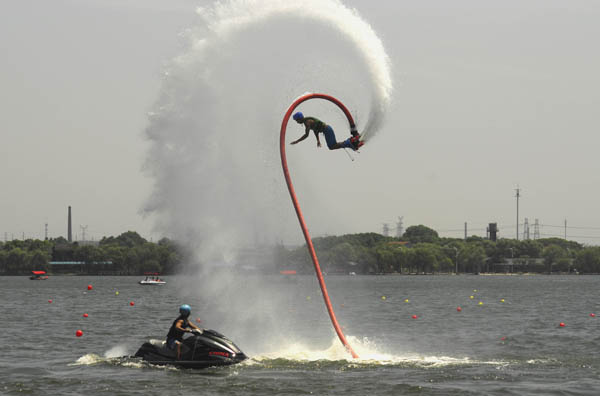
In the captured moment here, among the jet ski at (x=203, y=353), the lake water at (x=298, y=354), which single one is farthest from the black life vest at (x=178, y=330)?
the lake water at (x=298, y=354)

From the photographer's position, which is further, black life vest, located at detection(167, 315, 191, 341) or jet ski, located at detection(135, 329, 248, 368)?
black life vest, located at detection(167, 315, 191, 341)

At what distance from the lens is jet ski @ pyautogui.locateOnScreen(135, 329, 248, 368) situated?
24.9m

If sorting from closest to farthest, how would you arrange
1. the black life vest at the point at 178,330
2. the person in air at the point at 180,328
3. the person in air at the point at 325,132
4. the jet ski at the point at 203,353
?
the person in air at the point at 325,132
the jet ski at the point at 203,353
the person in air at the point at 180,328
the black life vest at the point at 178,330

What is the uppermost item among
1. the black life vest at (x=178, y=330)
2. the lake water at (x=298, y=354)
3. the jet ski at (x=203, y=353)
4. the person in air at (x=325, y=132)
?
the person in air at (x=325, y=132)

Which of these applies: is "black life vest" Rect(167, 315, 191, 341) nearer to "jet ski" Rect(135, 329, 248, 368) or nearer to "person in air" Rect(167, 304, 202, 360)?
"person in air" Rect(167, 304, 202, 360)

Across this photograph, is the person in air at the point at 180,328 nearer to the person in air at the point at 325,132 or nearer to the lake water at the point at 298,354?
the lake water at the point at 298,354

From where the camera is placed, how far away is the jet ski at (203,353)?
81.7ft

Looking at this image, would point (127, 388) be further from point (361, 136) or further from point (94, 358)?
point (361, 136)

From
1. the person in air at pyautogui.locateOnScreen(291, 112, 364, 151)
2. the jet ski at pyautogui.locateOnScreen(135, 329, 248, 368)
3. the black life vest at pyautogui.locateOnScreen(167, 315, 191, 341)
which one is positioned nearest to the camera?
the person in air at pyautogui.locateOnScreen(291, 112, 364, 151)

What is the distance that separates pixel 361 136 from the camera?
22891mm

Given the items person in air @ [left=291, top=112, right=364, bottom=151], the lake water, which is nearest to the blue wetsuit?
person in air @ [left=291, top=112, right=364, bottom=151]

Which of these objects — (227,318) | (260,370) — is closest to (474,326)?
(227,318)

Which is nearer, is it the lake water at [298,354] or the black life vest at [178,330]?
the lake water at [298,354]

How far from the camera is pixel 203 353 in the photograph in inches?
984
